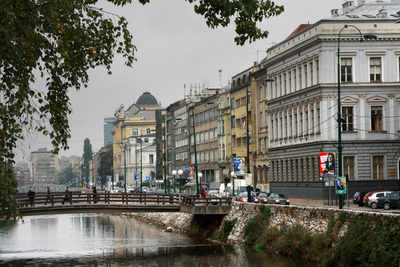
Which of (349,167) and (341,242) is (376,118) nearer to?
(349,167)

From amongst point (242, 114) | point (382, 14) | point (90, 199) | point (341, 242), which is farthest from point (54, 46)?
point (242, 114)

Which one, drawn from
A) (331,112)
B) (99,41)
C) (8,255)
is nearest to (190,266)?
(8,255)

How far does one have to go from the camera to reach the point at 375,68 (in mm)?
66562

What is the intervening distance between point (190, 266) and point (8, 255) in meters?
14.4

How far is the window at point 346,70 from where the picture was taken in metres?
66.0

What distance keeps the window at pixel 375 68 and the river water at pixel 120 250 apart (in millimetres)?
25721

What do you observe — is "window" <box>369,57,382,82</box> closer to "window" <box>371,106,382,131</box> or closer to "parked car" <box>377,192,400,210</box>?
"window" <box>371,106,382,131</box>

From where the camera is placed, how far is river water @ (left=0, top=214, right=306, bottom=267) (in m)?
39.2

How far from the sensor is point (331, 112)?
216 ft

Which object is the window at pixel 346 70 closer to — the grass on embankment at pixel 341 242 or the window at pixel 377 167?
the window at pixel 377 167

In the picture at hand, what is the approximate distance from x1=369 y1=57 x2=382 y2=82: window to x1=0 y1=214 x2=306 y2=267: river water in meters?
25.7

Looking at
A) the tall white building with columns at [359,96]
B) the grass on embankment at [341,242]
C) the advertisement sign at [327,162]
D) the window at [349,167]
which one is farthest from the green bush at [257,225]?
the window at [349,167]

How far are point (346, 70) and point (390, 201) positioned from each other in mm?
17399

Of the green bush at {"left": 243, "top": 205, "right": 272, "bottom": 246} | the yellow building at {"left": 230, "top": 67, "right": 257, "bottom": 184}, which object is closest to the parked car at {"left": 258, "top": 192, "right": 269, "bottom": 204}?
the green bush at {"left": 243, "top": 205, "right": 272, "bottom": 246}
